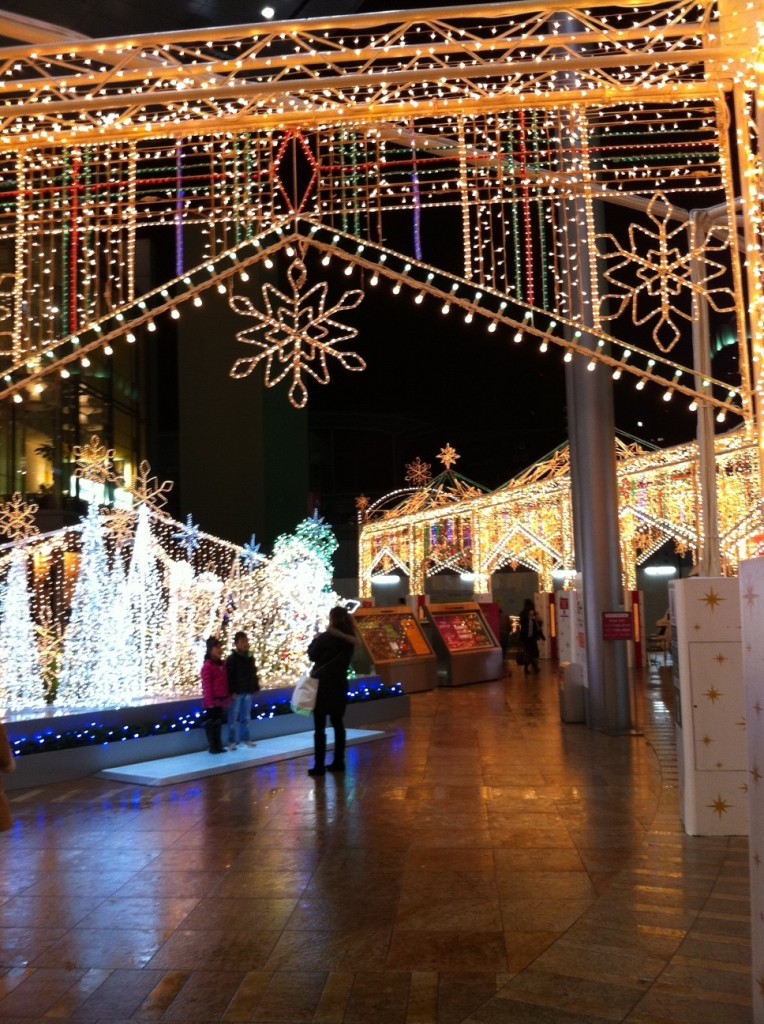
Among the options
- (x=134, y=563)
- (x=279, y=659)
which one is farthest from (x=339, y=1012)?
(x=279, y=659)

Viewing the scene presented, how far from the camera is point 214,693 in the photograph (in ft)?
33.5

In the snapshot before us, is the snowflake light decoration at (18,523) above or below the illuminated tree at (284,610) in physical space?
above

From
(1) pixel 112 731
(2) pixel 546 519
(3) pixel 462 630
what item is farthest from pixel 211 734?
(2) pixel 546 519

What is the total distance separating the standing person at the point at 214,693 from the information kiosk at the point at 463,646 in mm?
8972

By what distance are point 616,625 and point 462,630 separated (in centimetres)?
846

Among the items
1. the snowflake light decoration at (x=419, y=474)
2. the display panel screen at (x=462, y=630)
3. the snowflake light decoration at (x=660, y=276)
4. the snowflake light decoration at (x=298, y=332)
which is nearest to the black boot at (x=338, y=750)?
the snowflake light decoration at (x=298, y=332)

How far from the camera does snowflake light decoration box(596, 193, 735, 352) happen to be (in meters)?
6.44

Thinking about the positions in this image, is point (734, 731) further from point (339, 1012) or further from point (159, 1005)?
point (159, 1005)

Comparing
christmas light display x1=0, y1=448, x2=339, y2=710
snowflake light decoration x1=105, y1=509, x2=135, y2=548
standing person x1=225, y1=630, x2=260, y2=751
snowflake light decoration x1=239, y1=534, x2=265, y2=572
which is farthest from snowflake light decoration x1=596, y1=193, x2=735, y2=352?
snowflake light decoration x1=105, y1=509, x2=135, y2=548

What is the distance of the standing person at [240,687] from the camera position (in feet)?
34.3

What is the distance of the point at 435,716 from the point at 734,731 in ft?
24.6

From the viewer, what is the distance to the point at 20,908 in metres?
5.48

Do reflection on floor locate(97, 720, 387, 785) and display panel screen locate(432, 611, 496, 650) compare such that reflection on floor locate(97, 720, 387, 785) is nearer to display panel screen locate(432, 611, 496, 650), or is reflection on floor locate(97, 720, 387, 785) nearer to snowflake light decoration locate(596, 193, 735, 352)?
snowflake light decoration locate(596, 193, 735, 352)

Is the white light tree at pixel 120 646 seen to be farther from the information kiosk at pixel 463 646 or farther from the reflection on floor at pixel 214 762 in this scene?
the information kiosk at pixel 463 646
